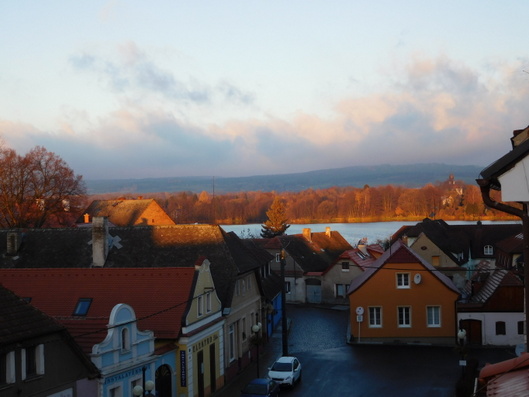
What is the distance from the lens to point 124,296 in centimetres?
2520

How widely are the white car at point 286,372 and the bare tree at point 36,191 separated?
137 feet

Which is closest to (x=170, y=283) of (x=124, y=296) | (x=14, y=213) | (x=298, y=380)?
(x=124, y=296)

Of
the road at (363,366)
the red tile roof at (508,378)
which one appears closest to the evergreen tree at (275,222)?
the road at (363,366)

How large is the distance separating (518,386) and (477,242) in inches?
2447

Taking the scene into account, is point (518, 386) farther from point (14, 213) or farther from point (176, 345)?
point (14, 213)

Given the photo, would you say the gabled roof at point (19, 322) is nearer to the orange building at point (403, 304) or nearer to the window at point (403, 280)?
the orange building at point (403, 304)

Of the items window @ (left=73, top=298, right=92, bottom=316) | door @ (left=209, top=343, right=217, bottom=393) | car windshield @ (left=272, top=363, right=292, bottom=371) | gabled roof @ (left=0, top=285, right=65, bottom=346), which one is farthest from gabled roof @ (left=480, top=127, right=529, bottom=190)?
car windshield @ (left=272, top=363, right=292, bottom=371)

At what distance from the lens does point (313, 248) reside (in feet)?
213

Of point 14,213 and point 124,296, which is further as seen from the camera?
point 14,213

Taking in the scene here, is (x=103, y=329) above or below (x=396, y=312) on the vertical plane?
above

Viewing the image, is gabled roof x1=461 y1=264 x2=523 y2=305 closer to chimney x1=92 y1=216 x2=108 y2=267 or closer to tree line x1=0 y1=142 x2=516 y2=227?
chimney x1=92 y1=216 x2=108 y2=267

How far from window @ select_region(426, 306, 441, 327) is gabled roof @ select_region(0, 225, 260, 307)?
11169 mm

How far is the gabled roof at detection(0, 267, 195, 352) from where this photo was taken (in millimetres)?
24438

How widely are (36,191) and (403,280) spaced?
42445mm
